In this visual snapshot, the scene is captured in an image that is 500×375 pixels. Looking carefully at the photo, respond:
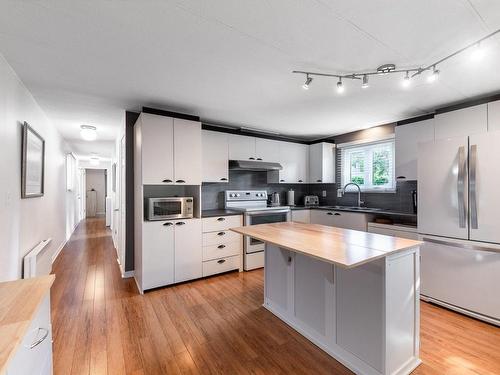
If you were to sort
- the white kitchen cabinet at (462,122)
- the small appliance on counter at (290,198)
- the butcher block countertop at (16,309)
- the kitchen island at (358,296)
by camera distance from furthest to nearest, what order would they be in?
the small appliance on counter at (290,198) → the white kitchen cabinet at (462,122) → the kitchen island at (358,296) → the butcher block countertop at (16,309)

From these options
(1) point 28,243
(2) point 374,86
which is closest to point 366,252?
(2) point 374,86

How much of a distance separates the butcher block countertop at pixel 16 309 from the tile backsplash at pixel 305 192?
9.24 ft

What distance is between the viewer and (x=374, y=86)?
241 cm

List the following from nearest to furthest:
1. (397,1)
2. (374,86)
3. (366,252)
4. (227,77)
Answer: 1. (397,1)
2. (366,252)
3. (227,77)
4. (374,86)

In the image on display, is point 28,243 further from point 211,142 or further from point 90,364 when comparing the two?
point 211,142

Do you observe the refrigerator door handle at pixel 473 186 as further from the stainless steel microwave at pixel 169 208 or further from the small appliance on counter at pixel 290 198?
the stainless steel microwave at pixel 169 208

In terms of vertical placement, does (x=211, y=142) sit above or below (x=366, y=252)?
above

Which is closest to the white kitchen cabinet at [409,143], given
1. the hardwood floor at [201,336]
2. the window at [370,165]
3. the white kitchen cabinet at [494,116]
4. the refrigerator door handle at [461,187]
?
the window at [370,165]

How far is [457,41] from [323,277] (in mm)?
1959

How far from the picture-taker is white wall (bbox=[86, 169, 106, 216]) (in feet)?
35.4

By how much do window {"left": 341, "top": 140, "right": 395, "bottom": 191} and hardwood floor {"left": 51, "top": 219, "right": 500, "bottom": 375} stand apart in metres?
2.03

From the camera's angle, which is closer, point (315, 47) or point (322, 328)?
point (315, 47)

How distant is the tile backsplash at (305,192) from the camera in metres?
3.64

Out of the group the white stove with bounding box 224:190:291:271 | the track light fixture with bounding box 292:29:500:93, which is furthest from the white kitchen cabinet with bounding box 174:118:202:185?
the track light fixture with bounding box 292:29:500:93
